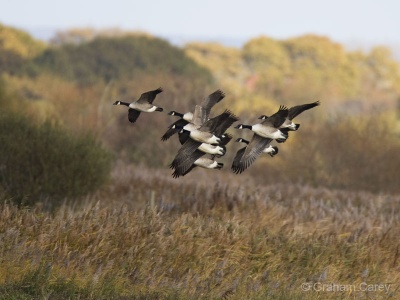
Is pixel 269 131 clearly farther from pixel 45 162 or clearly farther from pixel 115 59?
pixel 115 59

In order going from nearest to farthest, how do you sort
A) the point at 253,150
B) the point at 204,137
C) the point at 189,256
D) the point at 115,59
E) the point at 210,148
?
the point at 204,137 → the point at 210,148 → the point at 253,150 → the point at 189,256 → the point at 115,59

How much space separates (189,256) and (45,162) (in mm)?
7406

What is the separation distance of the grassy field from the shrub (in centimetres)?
406

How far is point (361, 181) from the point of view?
1134 inches

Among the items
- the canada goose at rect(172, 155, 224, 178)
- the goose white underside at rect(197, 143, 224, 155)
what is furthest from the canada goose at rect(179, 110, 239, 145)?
the canada goose at rect(172, 155, 224, 178)

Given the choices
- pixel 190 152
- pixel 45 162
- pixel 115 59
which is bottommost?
pixel 115 59

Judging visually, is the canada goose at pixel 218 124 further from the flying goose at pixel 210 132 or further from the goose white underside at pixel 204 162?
the goose white underside at pixel 204 162

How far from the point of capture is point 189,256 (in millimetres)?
10984

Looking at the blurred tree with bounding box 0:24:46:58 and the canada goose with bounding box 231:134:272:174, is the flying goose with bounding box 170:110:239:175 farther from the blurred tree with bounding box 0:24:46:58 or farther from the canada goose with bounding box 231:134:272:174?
the blurred tree with bounding box 0:24:46:58

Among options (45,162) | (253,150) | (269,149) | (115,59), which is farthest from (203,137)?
(115,59)

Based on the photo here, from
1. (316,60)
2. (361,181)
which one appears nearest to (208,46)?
(316,60)

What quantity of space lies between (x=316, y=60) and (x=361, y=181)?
82.7 metres

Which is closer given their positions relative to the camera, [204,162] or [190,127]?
[190,127]

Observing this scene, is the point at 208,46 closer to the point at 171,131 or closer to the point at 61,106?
the point at 61,106
